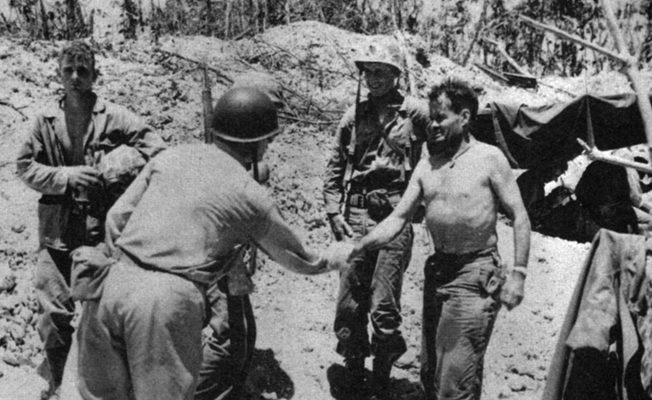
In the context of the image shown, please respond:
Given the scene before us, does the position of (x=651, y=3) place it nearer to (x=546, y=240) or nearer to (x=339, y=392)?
(x=546, y=240)

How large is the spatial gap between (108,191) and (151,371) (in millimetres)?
2017

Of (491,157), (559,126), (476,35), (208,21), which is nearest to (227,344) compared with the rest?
Result: (491,157)

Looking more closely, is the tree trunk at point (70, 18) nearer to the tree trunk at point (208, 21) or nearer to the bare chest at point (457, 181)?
the tree trunk at point (208, 21)

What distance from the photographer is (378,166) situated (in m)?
5.66

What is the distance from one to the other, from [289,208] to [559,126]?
10.9 feet

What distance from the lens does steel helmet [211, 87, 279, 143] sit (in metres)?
3.47

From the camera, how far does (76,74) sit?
5031 millimetres

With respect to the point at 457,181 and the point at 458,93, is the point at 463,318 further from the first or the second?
the point at 458,93

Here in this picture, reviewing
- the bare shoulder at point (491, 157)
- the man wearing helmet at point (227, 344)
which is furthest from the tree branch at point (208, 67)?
the bare shoulder at point (491, 157)

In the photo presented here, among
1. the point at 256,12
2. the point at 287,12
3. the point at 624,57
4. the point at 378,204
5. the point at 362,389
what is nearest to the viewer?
the point at 624,57

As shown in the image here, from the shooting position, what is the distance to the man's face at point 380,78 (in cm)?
560

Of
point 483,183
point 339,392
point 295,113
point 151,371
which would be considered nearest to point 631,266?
point 483,183

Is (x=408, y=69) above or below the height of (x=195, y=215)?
below

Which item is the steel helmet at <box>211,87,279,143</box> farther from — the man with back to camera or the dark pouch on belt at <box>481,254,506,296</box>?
the man with back to camera
